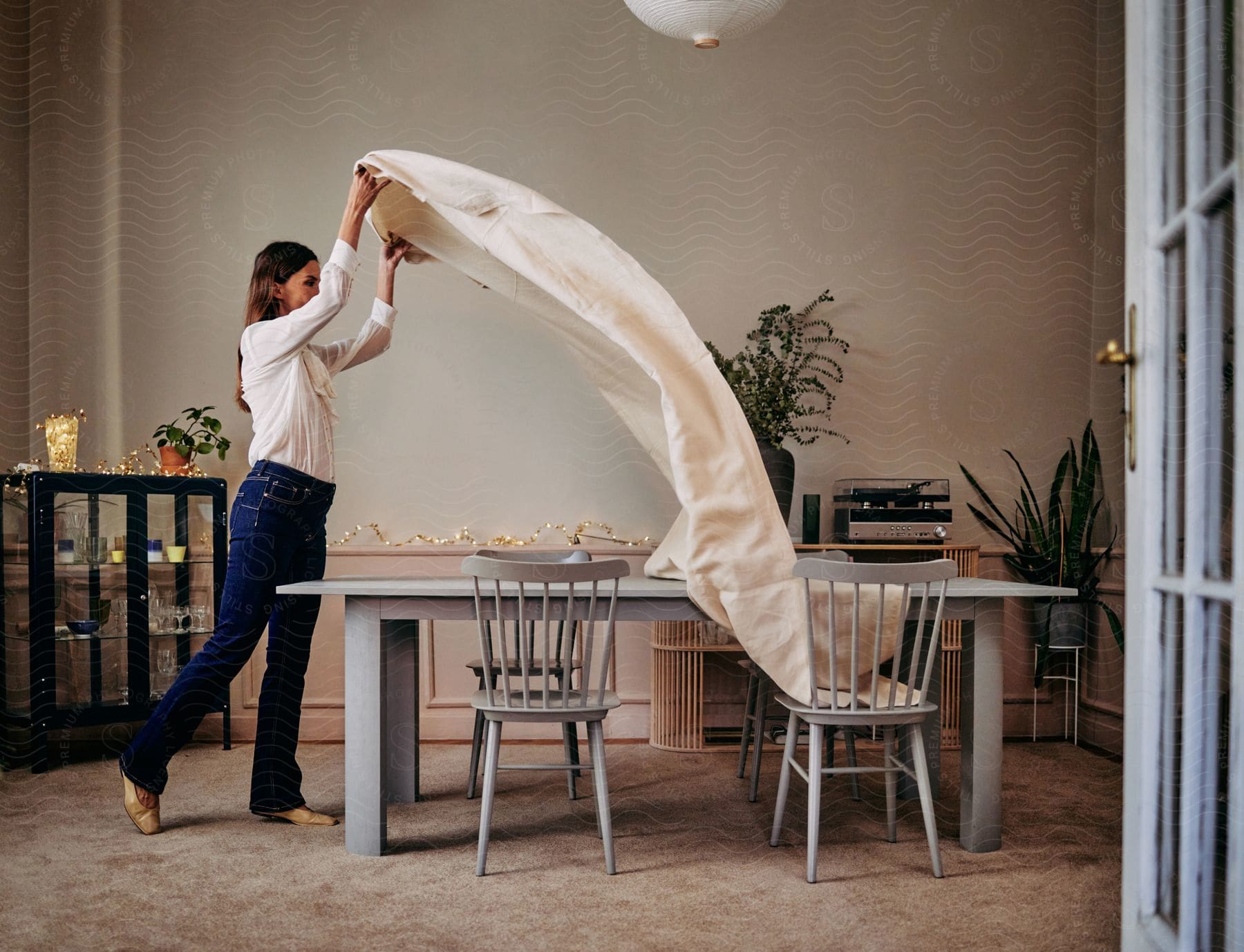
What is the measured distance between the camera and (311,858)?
251 centimetres

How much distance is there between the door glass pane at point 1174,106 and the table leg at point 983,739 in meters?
1.26

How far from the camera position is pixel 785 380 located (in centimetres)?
411

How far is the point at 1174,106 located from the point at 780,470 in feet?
7.51

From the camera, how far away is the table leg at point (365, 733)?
2.53 m

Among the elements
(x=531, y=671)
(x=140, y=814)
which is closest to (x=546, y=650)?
(x=531, y=671)

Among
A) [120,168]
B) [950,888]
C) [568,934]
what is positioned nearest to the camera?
[568,934]

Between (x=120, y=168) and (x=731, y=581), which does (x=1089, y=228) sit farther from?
(x=120, y=168)

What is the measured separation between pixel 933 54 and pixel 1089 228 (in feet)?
3.26

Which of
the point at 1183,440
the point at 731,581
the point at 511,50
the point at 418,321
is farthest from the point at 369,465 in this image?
the point at 1183,440

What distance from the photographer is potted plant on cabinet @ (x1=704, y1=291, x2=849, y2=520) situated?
3.84 metres

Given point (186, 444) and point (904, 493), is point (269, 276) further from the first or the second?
point (904, 493)

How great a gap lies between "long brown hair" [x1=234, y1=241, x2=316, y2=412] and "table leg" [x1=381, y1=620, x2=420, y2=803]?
3.16 feet

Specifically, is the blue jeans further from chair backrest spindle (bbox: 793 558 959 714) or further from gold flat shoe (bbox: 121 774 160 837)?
chair backrest spindle (bbox: 793 558 959 714)

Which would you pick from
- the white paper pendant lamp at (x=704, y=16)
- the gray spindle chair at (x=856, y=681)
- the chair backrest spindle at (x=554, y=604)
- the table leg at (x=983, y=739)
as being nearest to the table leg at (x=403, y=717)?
the chair backrest spindle at (x=554, y=604)
